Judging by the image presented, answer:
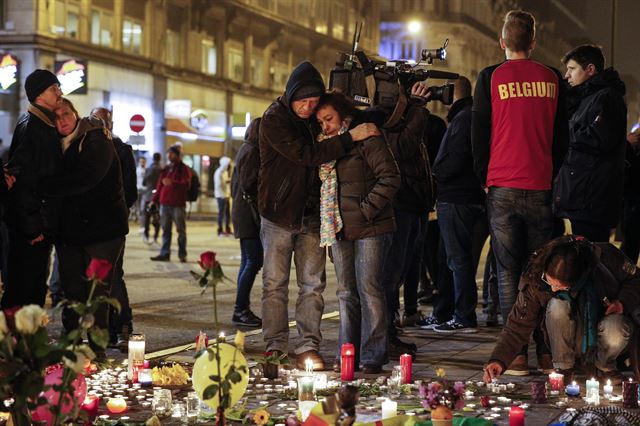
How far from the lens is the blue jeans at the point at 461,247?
10.2 m

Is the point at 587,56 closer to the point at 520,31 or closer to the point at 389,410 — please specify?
the point at 520,31

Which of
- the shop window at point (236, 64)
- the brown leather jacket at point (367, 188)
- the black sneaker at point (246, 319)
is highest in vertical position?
the shop window at point (236, 64)

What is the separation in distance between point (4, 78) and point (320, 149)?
3084 centimetres

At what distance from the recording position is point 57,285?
38.7 ft

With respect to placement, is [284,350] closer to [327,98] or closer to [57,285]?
[327,98]

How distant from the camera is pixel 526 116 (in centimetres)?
823

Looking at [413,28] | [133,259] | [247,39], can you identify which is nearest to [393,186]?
[133,259]

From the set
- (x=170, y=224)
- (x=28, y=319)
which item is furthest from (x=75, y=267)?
(x=170, y=224)

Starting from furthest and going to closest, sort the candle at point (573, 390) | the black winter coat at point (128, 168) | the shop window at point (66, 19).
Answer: the shop window at point (66, 19) < the black winter coat at point (128, 168) < the candle at point (573, 390)

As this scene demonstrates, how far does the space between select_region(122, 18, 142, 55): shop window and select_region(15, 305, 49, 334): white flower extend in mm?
40293

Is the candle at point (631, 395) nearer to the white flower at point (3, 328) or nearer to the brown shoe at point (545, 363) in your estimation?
the brown shoe at point (545, 363)

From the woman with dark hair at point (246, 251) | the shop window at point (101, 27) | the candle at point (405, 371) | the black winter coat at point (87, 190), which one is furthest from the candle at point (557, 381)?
the shop window at point (101, 27)

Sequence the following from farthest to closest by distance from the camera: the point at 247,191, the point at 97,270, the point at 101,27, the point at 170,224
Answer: the point at 101,27 < the point at 170,224 < the point at 247,191 < the point at 97,270

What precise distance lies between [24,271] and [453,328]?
384cm
